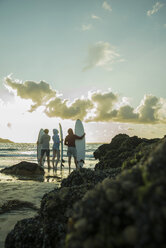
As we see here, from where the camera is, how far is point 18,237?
8.55 feet

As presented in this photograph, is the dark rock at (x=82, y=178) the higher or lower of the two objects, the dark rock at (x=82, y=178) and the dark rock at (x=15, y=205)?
the higher

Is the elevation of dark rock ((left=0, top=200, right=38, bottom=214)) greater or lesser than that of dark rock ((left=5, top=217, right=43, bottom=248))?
lesser

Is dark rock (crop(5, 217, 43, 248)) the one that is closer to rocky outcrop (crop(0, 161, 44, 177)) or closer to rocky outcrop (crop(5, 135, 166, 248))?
rocky outcrop (crop(5, 135, 166, 248))

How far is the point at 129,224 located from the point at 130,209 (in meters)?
0.09

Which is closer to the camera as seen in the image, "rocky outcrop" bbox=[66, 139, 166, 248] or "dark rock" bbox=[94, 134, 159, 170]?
"rocky outcrop" bbox=[66, 139, 166, 248]

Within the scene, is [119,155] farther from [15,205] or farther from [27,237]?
[27,237]

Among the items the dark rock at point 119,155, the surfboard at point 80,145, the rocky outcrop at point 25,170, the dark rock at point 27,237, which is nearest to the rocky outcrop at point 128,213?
the dark rock at point 27,237

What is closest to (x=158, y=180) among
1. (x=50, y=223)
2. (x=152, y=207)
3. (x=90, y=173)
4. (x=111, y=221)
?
(x=152, y=207)

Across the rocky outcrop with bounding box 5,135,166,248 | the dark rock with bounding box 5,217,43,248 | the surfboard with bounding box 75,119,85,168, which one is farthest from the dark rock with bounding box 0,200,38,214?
the surfboard with bounding box 75,119,85,168

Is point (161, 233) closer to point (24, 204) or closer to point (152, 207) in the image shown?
point (152, 207)

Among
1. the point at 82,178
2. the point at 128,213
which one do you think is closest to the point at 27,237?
the point at 82,178

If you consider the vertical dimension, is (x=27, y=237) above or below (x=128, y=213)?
below

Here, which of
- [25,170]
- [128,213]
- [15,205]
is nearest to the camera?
[128,213]

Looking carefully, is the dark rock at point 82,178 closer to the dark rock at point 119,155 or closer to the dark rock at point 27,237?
the dark rock at point 27,237
